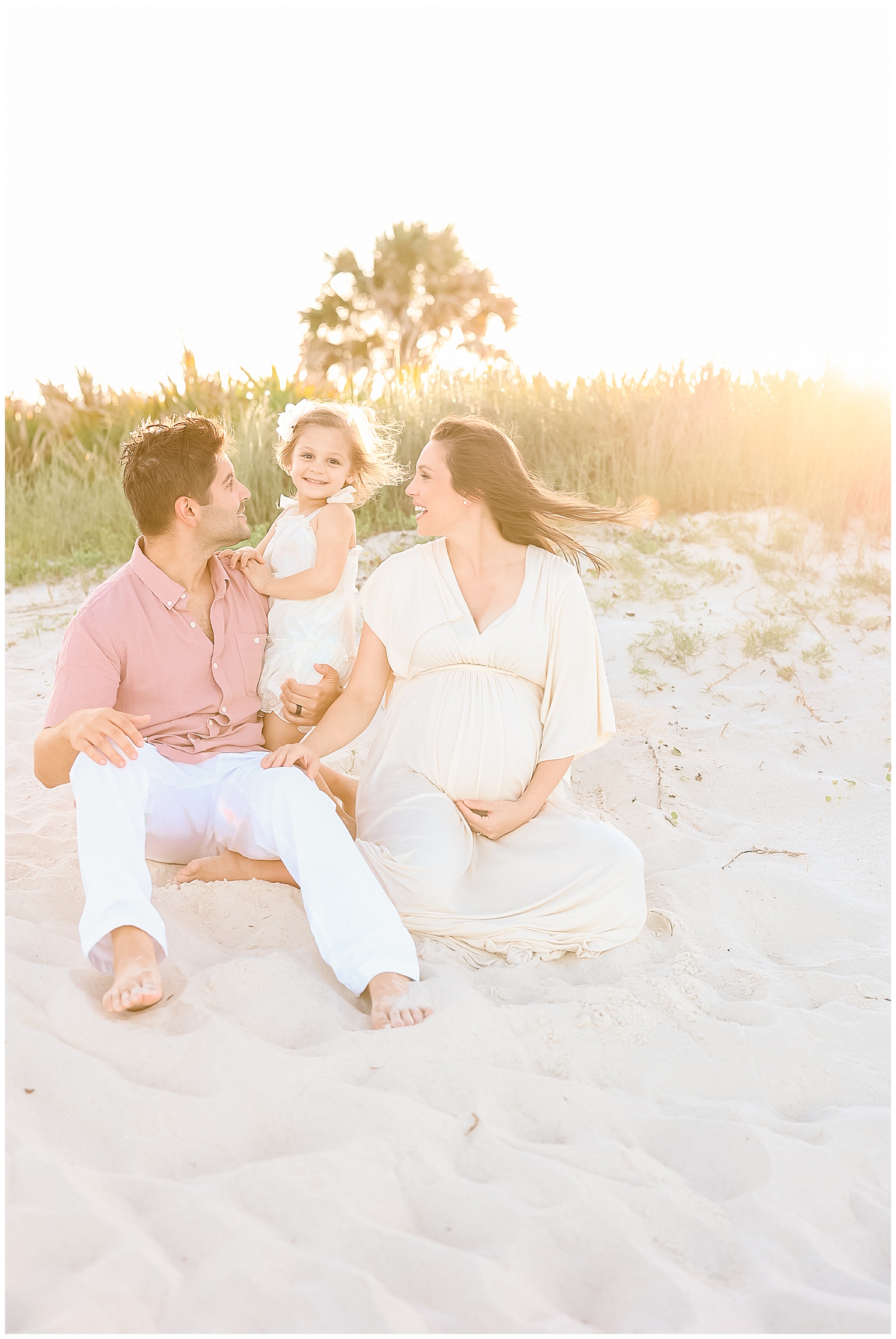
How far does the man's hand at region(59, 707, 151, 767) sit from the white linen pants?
45 mm

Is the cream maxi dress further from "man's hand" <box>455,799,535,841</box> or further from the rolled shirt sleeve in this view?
the rolled shirt sleeve

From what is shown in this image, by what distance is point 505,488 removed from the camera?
379cm

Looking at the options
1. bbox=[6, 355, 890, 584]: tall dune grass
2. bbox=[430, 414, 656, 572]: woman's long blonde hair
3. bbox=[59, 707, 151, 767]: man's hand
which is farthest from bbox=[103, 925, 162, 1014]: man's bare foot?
bbox=[6, 355, 890, 584]: tall dune grass

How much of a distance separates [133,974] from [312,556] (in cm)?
183

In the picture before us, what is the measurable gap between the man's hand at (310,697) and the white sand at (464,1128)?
68 centimetres

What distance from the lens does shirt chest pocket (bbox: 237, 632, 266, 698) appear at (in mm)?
3721

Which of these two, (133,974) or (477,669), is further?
(477,669)

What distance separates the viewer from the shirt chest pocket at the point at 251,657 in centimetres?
372

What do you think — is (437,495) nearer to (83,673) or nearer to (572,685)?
(572,685)

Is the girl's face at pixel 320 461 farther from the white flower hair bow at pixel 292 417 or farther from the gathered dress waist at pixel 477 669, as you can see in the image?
the gathered dress waist at pixel 477 669

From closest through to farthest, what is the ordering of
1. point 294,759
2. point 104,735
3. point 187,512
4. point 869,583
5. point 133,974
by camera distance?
point 133,974, point 104,735, point 294,759, point 187,512, point 869,583

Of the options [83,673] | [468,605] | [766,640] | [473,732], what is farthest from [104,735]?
[766,640]

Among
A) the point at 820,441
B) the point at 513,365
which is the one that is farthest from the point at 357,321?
the point at 820,441

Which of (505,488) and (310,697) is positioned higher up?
(505,488)
